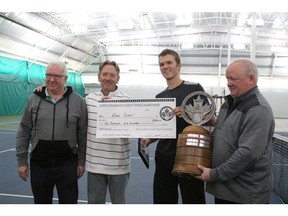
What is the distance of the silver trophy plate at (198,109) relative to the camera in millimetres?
2664

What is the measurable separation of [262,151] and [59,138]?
1.84 m

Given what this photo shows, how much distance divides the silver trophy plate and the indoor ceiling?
47.5 ft

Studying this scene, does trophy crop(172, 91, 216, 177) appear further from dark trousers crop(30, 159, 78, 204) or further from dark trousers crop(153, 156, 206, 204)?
dark trousers crop(30, 159, 78, 204)

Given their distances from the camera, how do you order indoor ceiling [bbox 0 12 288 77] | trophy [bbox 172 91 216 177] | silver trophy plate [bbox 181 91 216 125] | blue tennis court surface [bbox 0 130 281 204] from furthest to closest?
indoor ceiling [bbox 0 12 288 77] → blue tennis court surface [bbox 0 130 281 204] → silver trophy plate [bbox 181 91 216 125] → trophy [bbox 172 91 216 177]

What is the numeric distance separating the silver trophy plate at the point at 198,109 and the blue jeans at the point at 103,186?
885 mm

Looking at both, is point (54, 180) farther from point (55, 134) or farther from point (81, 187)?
point (81, 187)

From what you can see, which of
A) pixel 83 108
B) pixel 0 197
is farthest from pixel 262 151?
pixel 0 197

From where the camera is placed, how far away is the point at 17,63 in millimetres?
19812

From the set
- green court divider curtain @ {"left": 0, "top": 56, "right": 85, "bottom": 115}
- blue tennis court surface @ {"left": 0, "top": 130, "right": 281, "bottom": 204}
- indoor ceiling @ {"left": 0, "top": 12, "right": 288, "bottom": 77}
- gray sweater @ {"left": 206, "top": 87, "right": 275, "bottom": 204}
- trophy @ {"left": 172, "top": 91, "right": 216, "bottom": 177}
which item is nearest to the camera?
gray sweater @ {"left": 206, "top": 87, "right": 275, "bottom": 204}

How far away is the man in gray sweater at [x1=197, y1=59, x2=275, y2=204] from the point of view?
7.25 feet

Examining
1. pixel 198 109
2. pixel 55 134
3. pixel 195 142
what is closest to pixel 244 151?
pixel 195 142

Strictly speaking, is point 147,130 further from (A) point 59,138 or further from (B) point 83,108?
(A) point 59,138

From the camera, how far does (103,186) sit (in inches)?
113

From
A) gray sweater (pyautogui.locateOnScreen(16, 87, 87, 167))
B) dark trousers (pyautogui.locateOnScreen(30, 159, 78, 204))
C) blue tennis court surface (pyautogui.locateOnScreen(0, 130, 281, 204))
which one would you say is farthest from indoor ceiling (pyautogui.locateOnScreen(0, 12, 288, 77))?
dark trousers (pyautogui.locateOnScreen(30, 159, 78, 204))
